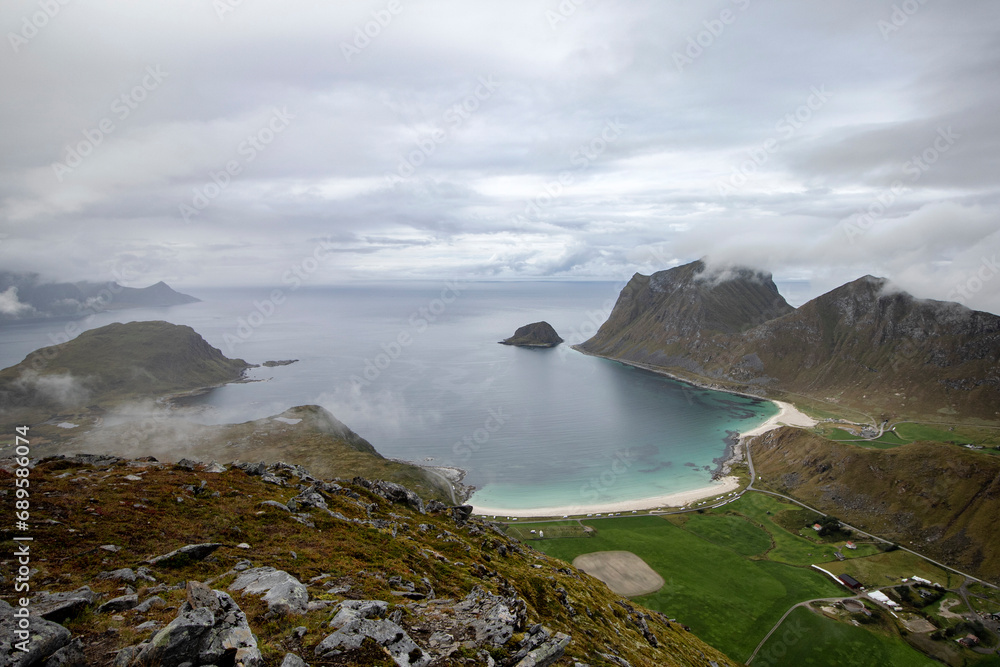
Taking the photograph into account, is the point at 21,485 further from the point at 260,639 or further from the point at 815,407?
the point at 815,407

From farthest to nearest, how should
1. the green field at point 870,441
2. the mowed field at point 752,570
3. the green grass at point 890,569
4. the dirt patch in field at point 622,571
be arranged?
the green field at point 870,441, the green grass at point 890,569, the dirt patch in field at point 622,571, the mowed field at point 752,570

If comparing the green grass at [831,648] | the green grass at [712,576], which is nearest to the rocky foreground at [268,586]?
the green grass at [831,648]

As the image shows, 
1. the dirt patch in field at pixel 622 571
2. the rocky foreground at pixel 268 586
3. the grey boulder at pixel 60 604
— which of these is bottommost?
the dirt patch in field at pixel 622 571

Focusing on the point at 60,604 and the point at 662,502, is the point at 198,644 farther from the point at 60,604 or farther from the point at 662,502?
the point at 662,502

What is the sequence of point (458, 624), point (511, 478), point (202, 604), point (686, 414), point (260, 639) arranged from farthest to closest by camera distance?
1. point (686, 414)
2. point (511, 478)
3. point (458, 624)
4. point (260, 639)
5. point (202, 604)

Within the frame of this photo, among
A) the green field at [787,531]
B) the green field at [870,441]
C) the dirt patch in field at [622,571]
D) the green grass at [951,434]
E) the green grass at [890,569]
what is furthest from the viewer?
the green grass at [951,434]

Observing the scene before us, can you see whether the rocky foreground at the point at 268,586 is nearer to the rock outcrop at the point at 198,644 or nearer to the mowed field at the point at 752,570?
the rock outcrop at the point at 198,644

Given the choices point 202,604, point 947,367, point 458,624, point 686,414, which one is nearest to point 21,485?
point 202,604

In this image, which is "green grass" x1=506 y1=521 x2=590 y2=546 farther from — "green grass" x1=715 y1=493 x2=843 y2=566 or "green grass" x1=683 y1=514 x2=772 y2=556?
"green grass" x1=715 y1=493 x2=843 y2=566
